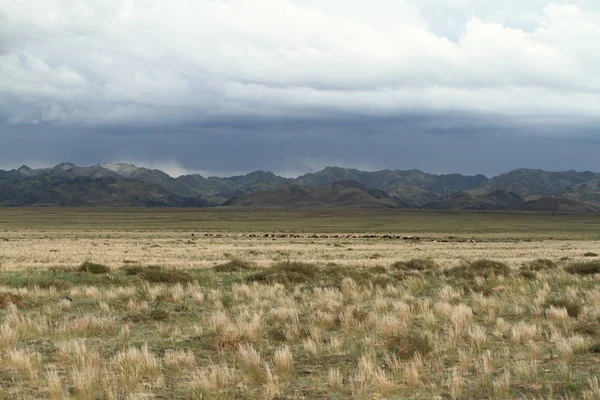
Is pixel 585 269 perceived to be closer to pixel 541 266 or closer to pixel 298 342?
pixel 541 266

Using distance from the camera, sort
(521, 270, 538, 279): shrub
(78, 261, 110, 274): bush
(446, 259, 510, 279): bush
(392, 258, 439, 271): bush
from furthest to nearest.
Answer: (392, 258, 439, 271): bush
(78, 261, 110, 274): bush
(446, 259, 510, 279): bush
(521, 270, 538, 279): shrub

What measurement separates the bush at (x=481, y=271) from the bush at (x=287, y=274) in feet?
22.6

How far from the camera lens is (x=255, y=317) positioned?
49.4ft

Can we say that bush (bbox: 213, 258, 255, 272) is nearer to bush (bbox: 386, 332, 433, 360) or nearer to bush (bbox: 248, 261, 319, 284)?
bush (bbox: 248, 261, 319, 284)

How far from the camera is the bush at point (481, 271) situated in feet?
92.2

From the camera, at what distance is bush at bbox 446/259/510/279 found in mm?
28094

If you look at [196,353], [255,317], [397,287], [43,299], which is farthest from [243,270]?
[196,353]

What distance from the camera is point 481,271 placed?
29.6 m

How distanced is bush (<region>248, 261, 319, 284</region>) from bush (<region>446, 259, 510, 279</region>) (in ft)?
22.6

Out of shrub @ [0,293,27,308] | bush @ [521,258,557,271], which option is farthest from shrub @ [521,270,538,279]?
shrub @ [0,293,27,308]

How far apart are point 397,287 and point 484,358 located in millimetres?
12237

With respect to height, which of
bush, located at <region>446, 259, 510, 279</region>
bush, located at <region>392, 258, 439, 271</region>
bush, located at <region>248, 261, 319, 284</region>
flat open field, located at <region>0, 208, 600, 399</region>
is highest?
flat open field, located at <region>0, 208, 600, 399</region>

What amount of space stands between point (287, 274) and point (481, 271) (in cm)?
994

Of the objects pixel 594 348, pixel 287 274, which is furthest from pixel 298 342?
pixel 287 274
